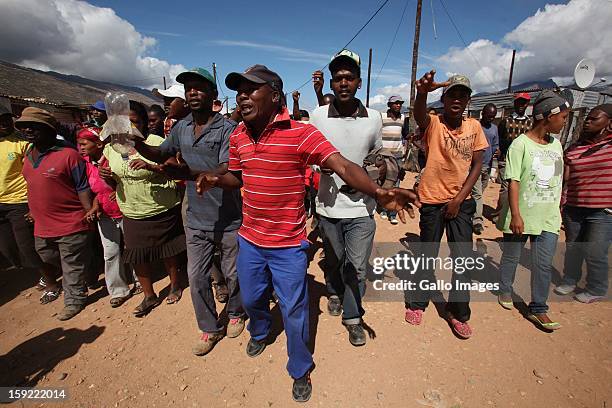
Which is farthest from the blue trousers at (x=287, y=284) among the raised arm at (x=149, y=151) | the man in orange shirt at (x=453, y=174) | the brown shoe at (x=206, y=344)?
the man in orange shirt at (x=453, y=174)

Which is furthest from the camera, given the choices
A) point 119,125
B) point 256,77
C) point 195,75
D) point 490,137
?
point 490,137

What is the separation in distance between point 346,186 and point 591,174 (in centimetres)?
291

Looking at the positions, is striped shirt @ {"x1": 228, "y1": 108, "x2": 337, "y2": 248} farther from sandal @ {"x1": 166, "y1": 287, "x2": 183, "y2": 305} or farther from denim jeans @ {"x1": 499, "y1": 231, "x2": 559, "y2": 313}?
denim jeans @ {"x1": 499, "y1": 231, "x2": 559, "y2": 313}

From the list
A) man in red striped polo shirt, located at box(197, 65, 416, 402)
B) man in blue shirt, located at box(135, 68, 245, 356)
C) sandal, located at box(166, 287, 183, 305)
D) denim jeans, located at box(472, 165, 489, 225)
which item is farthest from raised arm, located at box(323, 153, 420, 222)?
denim jeans, located at box(472, 165, 489, 225)

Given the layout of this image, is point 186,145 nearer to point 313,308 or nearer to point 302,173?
point 302,173

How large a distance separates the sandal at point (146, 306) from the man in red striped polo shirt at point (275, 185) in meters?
1.77

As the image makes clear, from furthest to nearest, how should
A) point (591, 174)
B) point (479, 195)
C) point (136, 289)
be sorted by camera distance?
1. point (479, 195)
2. point (136, 289)
3. point (591, 174)

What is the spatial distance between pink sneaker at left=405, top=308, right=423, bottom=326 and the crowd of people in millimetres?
86

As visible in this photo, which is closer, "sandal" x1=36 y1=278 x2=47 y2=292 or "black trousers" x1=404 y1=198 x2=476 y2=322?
"black trousers" x1=404 y1=198 x2=476 y2=322

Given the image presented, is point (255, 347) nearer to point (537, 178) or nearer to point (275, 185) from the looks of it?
point (275, 185)

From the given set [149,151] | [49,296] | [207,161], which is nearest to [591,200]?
[207,161]

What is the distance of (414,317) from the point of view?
3.06 m

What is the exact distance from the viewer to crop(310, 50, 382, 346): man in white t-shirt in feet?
8.05

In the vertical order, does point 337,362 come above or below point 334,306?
below
